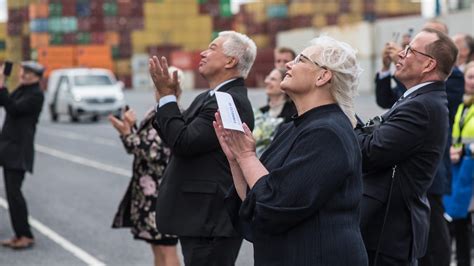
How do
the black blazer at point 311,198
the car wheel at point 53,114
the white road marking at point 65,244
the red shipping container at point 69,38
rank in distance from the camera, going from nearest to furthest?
the black blazer at point 311,198, the white road marking at point 65,244, the car wheel at point 53,114, the red shipping container at point 69,38

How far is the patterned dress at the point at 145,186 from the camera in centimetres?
576

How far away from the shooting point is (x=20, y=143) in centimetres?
810

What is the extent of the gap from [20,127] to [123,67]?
72873 mm

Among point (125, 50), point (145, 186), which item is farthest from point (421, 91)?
point (125, 50)

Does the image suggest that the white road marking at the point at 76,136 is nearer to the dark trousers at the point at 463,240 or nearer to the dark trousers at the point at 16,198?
the dark trousers at the point at 16,198

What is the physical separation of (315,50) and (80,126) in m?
24.5

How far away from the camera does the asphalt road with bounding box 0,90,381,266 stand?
7832mm

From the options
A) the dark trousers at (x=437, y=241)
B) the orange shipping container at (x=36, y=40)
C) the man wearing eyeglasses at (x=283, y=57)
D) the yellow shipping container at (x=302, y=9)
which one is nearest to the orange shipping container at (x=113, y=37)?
the yellow shipping container at (x=302, y=9)

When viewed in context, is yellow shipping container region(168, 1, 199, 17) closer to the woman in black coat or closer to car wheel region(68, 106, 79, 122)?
car wheel region(68, 106, 79, 122)

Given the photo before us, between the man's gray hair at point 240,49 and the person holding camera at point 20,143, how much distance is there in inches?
151

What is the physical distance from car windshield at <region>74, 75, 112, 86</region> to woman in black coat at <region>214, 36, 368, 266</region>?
27099 millimetres

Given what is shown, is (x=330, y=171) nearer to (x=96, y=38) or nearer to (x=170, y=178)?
(x=170, y=178)

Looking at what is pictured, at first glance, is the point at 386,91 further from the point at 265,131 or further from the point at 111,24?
the point at 111,24

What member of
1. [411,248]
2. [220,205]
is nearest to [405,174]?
[411,248]
